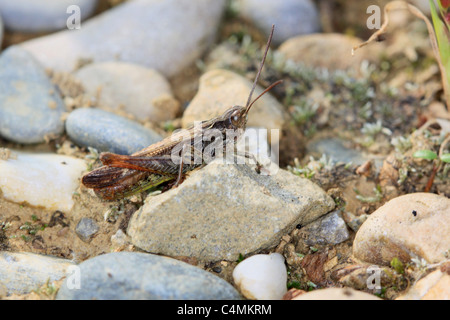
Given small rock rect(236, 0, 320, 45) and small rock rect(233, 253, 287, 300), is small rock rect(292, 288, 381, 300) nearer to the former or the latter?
small rock rect(233, 253, 287, 300)

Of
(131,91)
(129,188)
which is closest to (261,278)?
(129,188)

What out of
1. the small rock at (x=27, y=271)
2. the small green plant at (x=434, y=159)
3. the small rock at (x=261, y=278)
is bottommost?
the small rock at (x=27, y=271)

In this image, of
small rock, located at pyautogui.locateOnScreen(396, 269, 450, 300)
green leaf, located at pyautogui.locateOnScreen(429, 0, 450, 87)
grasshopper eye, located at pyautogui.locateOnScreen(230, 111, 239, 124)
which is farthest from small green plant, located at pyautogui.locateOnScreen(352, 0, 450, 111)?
small rock, located at pyautogui.locateOnScreen(396, 269, 450, 300)

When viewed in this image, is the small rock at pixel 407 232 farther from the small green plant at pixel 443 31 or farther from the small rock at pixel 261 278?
the small green plant at pixel 443 31

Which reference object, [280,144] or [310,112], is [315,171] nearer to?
[280,144]

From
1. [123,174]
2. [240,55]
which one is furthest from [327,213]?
[240,55]

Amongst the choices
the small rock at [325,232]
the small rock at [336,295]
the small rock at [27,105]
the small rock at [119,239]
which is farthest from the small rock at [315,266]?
the small rock at [27,105]
